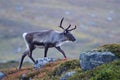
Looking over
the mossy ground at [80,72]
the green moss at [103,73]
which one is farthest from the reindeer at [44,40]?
the green moss at [103,73]

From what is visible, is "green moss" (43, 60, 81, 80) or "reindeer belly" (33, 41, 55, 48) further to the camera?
"reindeer belly" (33, 41, 55, 48)

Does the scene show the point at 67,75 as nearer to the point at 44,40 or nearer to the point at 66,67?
the point at 66,67

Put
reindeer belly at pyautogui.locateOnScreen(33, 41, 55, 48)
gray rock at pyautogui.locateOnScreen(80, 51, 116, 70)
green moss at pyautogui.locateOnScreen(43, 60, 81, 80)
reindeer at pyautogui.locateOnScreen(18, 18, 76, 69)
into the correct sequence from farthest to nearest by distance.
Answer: reindeer at pyautogui.locateOnScreen(18, 18, 76, 69) → reindeer belly at pyautogui.locateOnScreen(33, 41, 55, 48) → green moss at pyautogui.locateOnScreen(43, 60, 81, 80) → gray rock at pyautogui.locateOnScreen(80, 51, 116, 70)

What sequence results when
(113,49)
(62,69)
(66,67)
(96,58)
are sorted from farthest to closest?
(62,69) → (66,67) → (113,49) → (96,58)

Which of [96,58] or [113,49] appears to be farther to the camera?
[113,49]

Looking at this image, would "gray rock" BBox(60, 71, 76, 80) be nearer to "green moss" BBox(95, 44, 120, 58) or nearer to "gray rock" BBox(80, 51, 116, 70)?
"gray rock" BBox(80, 51, 116, 70)

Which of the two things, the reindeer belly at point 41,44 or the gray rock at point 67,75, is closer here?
the gray rock at point 67,75

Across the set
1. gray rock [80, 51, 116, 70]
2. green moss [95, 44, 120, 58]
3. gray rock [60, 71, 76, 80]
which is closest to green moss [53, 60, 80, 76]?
gray rock [60, 71, 76, 80]

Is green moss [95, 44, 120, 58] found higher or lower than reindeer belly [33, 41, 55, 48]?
higher

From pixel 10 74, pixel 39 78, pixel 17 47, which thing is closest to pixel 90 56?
pixel 39 78

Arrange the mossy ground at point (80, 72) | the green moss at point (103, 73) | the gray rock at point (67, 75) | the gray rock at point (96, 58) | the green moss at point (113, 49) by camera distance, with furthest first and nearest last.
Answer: the gray rock at point (67, 75), the green moss at point (113, 49), the gray rock at point (96, 58), the mossy ground at point (80, 72), the green moss at point (103, 73)

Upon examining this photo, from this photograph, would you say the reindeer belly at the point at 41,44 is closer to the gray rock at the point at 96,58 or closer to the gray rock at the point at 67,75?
the gray rock at the point at 67,75

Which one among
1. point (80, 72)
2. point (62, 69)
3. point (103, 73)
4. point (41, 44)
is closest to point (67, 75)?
point (80, 72)

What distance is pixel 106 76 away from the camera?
18.4 m
